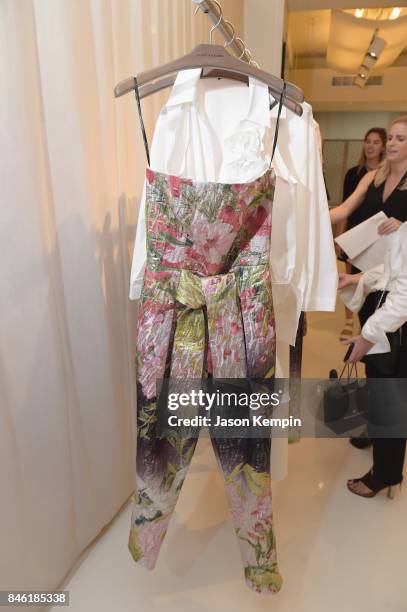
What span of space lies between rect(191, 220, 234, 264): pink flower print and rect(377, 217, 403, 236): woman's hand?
98 centimetres

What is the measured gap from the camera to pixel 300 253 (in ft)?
3.51

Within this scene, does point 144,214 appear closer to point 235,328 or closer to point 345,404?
point 235,328

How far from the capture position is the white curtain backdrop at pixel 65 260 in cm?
89

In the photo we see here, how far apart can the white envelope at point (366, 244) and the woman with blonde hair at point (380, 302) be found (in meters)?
0.03

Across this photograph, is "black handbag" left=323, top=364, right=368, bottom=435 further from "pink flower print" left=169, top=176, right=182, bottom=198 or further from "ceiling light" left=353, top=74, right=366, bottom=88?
"ceiling light" left=353, top=74, right=366, bottom=88

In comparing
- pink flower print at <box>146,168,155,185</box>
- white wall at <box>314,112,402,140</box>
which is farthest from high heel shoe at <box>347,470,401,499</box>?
white wall at <box>314,112,402,140</box>

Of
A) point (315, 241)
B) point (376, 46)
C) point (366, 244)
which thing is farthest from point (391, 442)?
point (376, 46)

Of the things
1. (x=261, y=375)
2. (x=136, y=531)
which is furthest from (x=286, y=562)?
(x=261, y=375)

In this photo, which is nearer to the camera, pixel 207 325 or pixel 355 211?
pixel 207 325

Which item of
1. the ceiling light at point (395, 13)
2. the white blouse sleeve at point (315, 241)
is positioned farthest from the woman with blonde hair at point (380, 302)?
the ceiling light at point (395, 13)

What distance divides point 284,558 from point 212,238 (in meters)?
1.06

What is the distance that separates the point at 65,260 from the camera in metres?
1.08

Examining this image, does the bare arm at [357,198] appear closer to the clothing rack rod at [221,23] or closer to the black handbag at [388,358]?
the black handbag at [388,358]

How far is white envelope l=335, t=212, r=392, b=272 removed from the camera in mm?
1667
